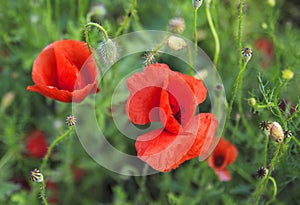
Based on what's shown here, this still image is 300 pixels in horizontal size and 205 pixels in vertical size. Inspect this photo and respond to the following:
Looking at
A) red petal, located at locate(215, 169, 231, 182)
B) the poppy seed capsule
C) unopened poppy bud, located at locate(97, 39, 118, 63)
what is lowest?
red petal, located at locate(215, 169, 231, 182)

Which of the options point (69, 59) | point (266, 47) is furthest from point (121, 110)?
point (266, 47)

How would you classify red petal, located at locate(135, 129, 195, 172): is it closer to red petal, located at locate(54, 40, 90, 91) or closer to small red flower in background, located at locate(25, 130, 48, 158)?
red petal, located at locate(54, 40, 90, 91)

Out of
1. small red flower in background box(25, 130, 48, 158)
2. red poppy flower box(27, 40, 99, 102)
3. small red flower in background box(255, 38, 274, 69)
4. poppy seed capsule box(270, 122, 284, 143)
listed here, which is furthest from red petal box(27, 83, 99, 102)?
small red flower in background box(255, 38, 274, 69)

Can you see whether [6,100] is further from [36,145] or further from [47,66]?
[47,66]

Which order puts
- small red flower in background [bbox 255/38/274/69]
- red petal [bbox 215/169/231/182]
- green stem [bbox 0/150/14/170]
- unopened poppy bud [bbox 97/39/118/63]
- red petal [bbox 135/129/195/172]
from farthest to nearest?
small red flower in background [bbox 255/38/274/69], green stem [bbox 0/150/14/170], red petal [bbox 215/169/231/182], unopened poppy bud [bbox 97/39/118/63], red petal [bbox 135/129/195/172]

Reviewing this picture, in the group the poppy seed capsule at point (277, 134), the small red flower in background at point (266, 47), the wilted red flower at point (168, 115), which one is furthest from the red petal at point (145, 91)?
the small red flower in background at point (266, 47)

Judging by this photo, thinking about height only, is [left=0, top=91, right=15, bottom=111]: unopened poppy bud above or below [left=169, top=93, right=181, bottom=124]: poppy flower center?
below

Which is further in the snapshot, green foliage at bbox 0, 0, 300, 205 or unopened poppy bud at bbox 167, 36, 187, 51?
green foliage at bbox 0, 0, 300, 205

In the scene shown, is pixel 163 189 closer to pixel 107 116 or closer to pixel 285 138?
pixel 107 116
